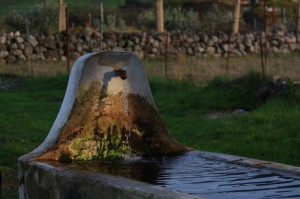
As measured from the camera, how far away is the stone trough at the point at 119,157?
5.29 m

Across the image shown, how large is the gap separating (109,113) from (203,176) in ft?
4.74

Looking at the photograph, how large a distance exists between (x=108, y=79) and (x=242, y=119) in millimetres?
4517

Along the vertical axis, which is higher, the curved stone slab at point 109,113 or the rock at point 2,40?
the rock at point 2,40

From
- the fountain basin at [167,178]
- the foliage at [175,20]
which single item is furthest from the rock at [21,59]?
the fountain basin at [167,178]

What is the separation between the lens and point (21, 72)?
66.4 ft

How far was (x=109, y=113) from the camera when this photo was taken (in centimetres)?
698

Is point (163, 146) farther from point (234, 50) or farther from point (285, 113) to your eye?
point (234, 50)

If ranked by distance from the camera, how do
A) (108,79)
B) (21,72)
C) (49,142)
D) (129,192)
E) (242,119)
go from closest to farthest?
(129,192)
(49,142)
(108,79)
(242,119)
(21,72)

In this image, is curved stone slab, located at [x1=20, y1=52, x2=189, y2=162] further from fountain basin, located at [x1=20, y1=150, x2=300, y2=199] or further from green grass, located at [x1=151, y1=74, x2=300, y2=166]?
green grass, located at [x1=151, y1=74, x2=300, y2=166]

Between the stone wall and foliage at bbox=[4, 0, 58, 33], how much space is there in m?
5.00

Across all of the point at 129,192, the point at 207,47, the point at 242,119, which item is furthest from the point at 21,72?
the point at 129,192

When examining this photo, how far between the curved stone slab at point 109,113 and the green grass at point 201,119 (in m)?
1.07

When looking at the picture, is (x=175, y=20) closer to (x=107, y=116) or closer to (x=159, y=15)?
(x=159, y=15)

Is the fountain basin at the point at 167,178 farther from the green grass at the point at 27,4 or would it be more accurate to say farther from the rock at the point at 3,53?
the green grass at the point at 27,4
